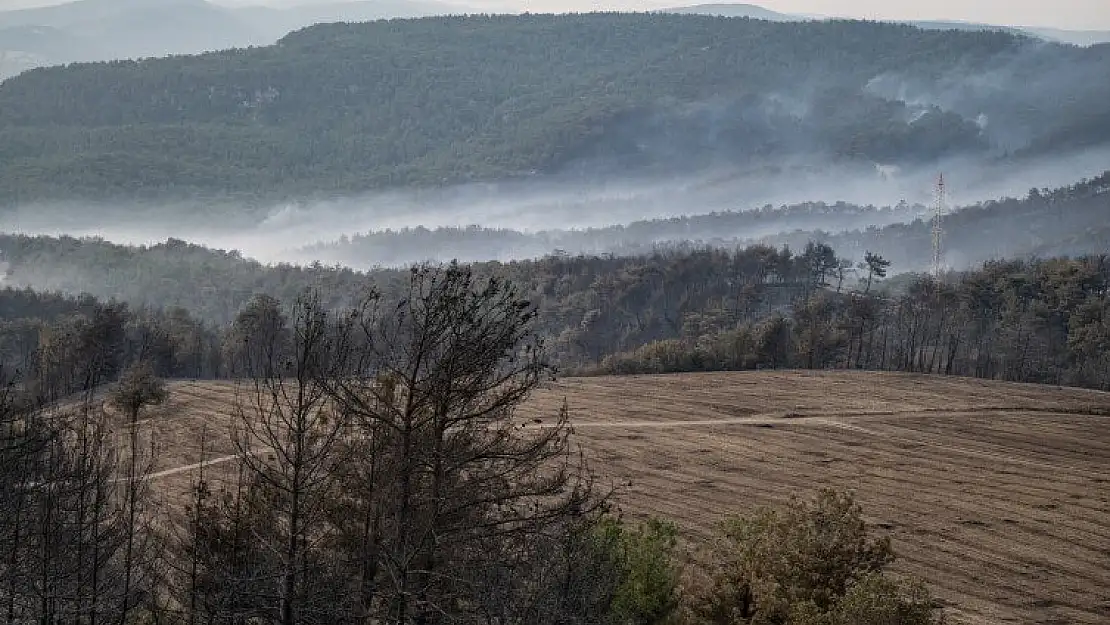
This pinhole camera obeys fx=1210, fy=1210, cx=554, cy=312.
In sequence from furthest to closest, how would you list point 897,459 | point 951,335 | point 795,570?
1. point 951,335
2. point 897,459
3. point 795,570

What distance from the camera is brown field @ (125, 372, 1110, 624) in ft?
135

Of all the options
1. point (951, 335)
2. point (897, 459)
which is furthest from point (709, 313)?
point (897, 459)

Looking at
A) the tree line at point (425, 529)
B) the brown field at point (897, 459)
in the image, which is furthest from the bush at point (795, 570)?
the brown field at point (897, 459)

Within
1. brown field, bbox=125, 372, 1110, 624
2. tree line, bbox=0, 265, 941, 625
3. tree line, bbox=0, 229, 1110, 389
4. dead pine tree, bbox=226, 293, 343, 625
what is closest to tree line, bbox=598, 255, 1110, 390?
tree line, bbox=0, 229, 1110, 389

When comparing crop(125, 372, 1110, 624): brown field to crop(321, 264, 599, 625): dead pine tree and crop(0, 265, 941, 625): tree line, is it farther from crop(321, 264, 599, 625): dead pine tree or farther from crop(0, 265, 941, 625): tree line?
crop(321, 264, 599, 625): dead pine tree

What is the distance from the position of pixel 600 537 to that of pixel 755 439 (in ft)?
120

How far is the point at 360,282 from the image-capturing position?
6713 inches

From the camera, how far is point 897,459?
58656 mm

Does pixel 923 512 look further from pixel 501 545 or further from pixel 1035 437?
pixel 501 545

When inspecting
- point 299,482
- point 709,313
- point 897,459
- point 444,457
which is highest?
point 709,313

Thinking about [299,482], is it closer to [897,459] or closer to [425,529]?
[425,529]

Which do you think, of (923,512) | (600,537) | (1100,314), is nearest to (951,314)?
(1100,314)

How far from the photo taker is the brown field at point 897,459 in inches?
1617

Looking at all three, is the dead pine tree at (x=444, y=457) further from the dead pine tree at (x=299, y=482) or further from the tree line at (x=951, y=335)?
the tree line at (x=951, y=335)
